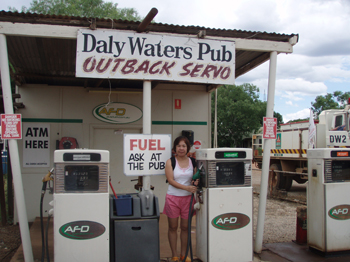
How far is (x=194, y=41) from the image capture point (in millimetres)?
5645

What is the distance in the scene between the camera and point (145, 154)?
510 cm

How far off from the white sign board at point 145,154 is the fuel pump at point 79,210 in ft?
2.54

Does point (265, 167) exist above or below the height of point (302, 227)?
above

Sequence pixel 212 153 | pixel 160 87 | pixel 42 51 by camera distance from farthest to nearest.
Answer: pixel 160 87 < pixel 42 51 < pixel 212 153

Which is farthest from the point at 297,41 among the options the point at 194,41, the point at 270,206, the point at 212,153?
the point at 270,206

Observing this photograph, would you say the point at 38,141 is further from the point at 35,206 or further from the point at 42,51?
the point at 42,51

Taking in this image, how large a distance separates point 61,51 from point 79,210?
11.3 ft

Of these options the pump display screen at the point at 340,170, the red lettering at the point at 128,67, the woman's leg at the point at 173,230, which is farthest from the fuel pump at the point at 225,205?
the red lettering at the point at 128,67

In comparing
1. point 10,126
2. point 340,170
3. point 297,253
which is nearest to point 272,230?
point 297,253

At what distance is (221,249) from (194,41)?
10.8 feet

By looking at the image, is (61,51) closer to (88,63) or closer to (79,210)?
(88,63)

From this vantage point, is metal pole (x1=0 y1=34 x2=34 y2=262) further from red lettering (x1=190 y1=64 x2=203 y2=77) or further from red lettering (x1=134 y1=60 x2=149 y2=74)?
red lettering (x1=190 y1=64 x2=203 y2=77)

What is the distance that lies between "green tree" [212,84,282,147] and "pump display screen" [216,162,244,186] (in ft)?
89.1

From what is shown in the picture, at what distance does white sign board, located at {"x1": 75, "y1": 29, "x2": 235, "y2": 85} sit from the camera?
5203 millimetres
